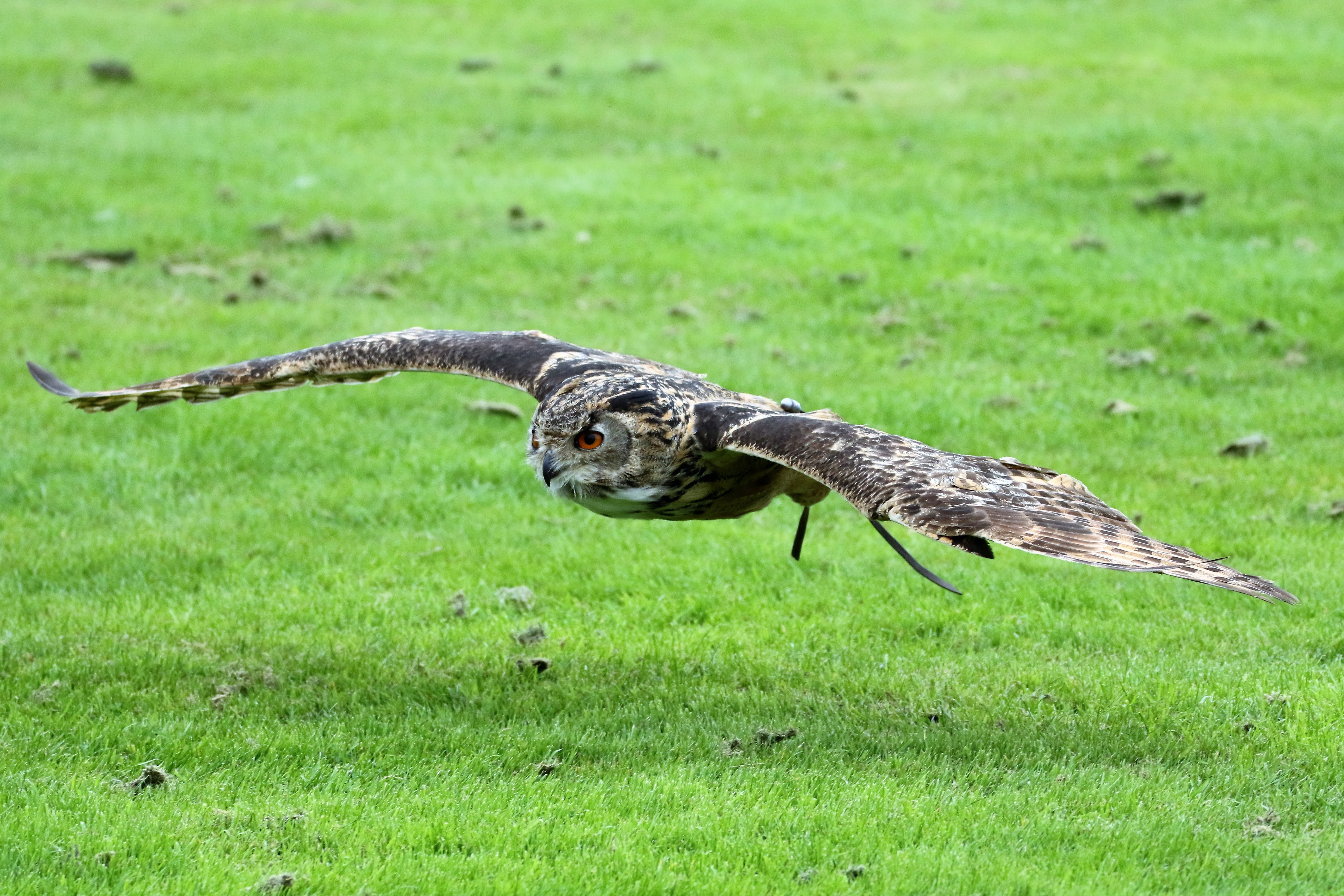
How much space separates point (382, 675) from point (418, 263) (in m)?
8.82

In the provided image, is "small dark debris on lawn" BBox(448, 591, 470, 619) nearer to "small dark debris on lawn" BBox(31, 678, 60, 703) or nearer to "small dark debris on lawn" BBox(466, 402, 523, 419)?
"small dark debris on lawn" BBox(31, 678, 60, 703)

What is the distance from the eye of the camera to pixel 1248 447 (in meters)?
11.6

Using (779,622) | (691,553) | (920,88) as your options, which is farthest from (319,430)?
(920,88)

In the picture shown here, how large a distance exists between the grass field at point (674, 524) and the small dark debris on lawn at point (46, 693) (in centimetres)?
3

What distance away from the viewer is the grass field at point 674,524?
21.2ft

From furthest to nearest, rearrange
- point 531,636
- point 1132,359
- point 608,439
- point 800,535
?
point 1132,359 → point 531,636 → point 800,535 → point 608,439

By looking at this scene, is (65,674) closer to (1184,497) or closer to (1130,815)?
(1130,815)

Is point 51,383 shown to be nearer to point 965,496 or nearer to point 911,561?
point 911,561

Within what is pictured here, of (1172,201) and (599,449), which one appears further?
(1172,201)

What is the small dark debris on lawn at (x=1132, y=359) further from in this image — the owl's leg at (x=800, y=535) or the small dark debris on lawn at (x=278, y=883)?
the small dark debris on lawn at (x=278, y=883)

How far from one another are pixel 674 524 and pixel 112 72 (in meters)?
16.5

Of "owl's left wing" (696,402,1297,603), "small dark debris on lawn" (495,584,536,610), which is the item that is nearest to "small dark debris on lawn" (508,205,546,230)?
"small dark debris on lawn" (495,584,536,610)

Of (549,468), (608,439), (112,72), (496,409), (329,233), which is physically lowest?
(496,409)

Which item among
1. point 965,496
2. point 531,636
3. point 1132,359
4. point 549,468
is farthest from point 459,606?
point 1132,359
